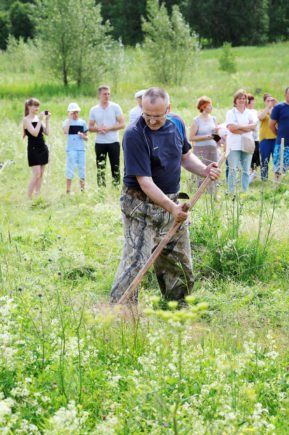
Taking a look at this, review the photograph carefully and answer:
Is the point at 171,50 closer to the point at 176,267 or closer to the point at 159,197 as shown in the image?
the point at 176,267

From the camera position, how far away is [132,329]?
4.68 m

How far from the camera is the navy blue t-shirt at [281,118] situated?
11.2 m

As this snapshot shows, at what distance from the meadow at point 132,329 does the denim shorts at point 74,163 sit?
407 mm

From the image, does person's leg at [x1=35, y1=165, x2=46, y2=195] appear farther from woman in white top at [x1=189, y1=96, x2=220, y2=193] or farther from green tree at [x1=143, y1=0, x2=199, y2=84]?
green tree at [x1=143, y1=0, x2=199, y2=84]

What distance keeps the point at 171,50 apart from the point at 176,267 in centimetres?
3107

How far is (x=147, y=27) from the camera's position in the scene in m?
36.4

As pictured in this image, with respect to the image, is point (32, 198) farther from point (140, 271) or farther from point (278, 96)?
point (278, 96)

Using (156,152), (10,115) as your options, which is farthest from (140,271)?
(10,115)

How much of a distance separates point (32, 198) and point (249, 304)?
608 cm

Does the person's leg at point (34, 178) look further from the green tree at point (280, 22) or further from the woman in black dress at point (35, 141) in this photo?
the green tree at point (280, 22)

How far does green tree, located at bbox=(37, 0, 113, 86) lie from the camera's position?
1304 inches

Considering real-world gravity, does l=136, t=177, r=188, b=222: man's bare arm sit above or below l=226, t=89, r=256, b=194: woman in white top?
above

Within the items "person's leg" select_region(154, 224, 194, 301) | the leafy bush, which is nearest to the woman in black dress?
"person's leg" select_region(154, 224, 194, 301)

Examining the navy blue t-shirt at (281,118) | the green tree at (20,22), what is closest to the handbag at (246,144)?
the navy blue t-shirt at (281,118)
